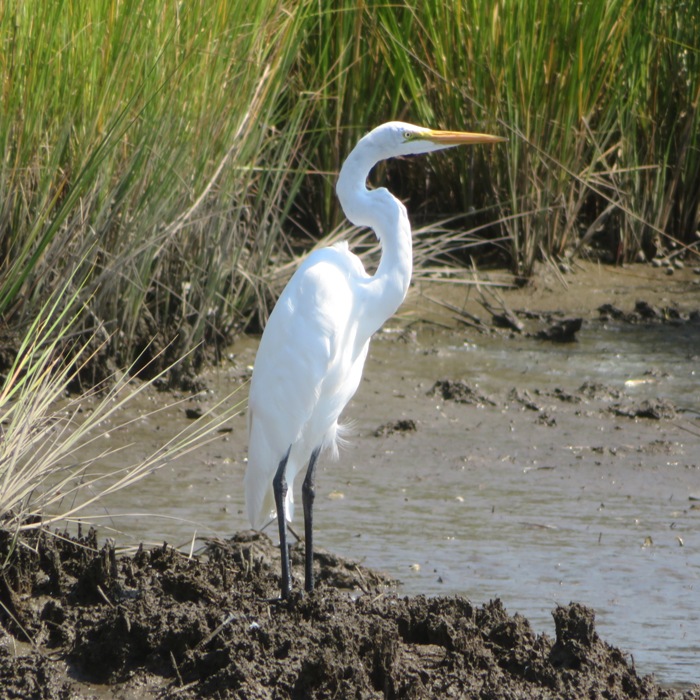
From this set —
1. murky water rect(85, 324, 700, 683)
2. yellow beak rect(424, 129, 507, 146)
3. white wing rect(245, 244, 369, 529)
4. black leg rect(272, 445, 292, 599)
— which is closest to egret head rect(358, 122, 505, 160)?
yellow beak rect(424, 129, 507, 146)

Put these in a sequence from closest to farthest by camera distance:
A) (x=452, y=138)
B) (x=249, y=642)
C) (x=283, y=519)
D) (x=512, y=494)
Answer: (x=249, y=642) → (x=283, y=519) → (x=452, y=138) → (x=512, y=494)

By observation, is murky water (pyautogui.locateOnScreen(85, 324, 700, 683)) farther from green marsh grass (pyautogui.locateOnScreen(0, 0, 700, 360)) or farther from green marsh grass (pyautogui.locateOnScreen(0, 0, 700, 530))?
green marsh grass (pyautogui.locateOnScreen(0, 0, 700, 360))

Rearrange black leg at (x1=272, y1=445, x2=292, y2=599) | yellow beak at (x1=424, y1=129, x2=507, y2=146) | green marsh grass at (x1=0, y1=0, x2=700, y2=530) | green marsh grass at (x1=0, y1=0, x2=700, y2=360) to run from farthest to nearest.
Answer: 1. green marsh grass at (x1=0, y1=0, x2=700, y2=360)
2. green marsh grass at (x1=0, y1=0, x2=700, y2=530)
3. yellow beak at (x1=424, y1=129, x2=507, y2=146)
4. black leg at (x1=272, y1=445, x2=292, y2=599)

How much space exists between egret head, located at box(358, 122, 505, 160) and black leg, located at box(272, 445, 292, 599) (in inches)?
37.6

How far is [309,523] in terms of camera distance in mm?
3682

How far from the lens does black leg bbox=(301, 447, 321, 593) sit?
3.54 metres

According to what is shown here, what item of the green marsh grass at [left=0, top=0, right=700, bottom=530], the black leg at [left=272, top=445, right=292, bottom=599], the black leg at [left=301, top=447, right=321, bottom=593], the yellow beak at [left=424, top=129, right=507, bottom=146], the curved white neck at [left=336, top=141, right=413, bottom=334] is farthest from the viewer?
the green marsh grass at [left=0, top=0, right=700, bottom=530]

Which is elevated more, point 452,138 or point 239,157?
point 452,138

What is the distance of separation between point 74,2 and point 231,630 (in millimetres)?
2714

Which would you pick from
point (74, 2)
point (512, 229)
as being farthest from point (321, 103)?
point (74, 2)

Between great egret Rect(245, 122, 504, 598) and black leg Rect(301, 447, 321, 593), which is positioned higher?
great egret Rect(245, 122, 504, 598)

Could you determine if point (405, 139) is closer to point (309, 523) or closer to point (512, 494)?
point (309, 523)

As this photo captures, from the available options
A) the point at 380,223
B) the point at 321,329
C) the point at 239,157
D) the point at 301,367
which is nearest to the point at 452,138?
the point at 380,223

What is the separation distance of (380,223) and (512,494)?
1.36 m
